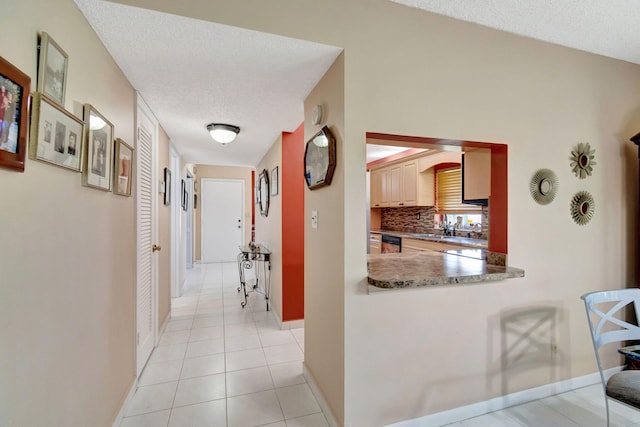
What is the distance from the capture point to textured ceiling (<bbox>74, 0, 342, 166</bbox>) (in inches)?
54.7

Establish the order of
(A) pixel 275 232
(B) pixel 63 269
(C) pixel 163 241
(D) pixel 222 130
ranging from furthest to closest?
(A) pixel 275 232 < (C) pixel 163 241 < (D) pixel 222 130 < (B) pixel 63 269

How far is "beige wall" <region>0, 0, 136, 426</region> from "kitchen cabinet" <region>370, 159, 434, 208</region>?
4005 mm

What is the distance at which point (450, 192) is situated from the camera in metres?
4.45

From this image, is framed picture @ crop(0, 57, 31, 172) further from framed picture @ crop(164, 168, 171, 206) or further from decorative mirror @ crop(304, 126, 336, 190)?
framed picture @ crop(164, 168, 171, 206)

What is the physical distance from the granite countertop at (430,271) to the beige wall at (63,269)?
1.36 metres

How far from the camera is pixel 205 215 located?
6.82 meters

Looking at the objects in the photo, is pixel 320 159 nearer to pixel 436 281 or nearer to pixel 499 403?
pixel 436 281

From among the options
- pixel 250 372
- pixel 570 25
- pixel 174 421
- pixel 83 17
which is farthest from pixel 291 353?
pixel 570 25

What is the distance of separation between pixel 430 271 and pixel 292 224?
175cm

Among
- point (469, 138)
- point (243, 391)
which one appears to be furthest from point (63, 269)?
point (469, 138)

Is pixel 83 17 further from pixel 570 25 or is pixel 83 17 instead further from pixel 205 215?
pixel 205 215

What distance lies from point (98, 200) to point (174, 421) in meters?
1.39

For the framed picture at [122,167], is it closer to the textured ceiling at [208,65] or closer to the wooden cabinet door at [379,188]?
the textured ceiling at [208,65]

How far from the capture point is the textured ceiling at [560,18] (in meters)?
1.61
